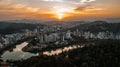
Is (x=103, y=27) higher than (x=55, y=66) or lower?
lower

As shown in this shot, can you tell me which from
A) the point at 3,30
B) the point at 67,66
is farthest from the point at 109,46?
the point at 3,30

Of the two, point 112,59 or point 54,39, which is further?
point 54,39

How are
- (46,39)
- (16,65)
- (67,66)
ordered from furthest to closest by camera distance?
1. (46,39)
2. (16,65)
3. (67,66)

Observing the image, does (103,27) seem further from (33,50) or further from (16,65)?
(16,65)

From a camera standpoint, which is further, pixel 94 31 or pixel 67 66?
pixel 94 31

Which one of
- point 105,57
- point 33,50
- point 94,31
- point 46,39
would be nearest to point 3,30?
point 46,39

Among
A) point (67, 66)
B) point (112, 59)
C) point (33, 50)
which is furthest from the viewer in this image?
point (33, 50)

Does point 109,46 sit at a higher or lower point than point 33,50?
higher

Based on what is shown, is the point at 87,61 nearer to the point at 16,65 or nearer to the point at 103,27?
the point at 16,65

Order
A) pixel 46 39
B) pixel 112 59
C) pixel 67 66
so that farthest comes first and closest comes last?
1. pixel 46 39
2. pixel 112 59
3. pixel 67 66
